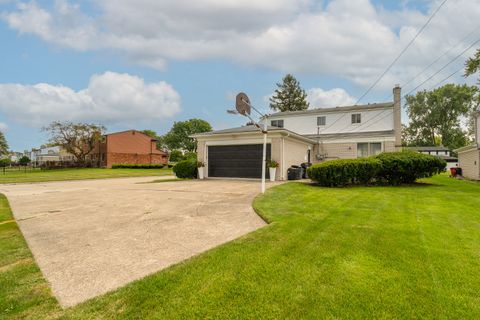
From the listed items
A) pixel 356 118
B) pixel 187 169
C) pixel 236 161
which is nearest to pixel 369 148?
pixel 356 118

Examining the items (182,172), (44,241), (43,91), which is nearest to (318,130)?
(182,172)

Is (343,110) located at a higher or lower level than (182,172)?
higher

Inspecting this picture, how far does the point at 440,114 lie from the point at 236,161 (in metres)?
50.3

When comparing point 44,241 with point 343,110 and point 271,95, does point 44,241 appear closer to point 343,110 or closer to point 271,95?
point 343,110

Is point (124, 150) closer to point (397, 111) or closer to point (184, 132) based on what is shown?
point (184, 132)

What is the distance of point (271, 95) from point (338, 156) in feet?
91.5

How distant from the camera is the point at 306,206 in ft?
22.1

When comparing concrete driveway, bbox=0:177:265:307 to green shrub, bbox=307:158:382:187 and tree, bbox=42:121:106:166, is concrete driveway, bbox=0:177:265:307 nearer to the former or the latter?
green shrub, bbox=307:158:382:187

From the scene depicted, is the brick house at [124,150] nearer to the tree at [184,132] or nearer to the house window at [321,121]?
the tree at [184,132]

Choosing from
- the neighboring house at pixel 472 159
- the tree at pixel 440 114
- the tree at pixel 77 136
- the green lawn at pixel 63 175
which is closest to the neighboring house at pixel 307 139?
the neighboring house at pixel 472 159

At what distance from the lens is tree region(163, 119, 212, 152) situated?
211ft

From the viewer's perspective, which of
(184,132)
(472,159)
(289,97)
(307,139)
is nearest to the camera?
(307,139)

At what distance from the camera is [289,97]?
44.8 metres

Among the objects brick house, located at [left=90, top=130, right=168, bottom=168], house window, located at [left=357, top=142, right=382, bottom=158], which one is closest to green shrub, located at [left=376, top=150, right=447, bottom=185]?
house window, located at [left=357, top=142, right=382, bottom=158]
